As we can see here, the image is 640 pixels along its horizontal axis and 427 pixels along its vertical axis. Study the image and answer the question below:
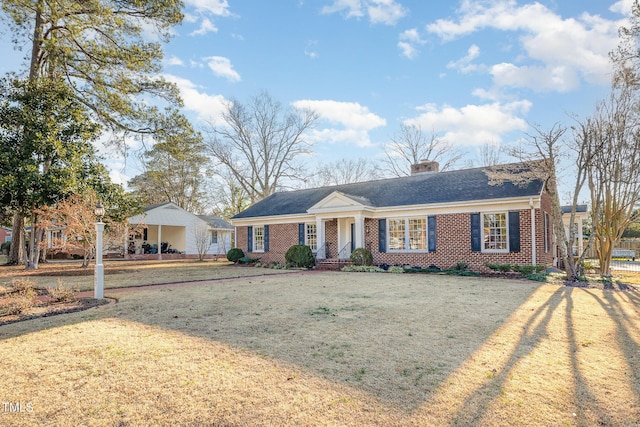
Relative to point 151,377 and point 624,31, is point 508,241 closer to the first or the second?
point 624,31

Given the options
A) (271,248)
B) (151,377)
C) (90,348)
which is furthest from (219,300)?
(271,248)

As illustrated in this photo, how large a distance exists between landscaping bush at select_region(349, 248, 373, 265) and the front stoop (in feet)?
2.14

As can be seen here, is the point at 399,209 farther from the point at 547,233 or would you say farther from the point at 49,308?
the point at 49,308

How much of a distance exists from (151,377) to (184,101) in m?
17.0

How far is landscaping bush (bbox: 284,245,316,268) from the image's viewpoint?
708 inches

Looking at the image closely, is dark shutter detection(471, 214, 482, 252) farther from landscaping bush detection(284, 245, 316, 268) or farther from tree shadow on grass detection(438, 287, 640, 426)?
tree shadow on grass detection(438, 287, 640, 426)

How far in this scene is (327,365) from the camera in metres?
4.17

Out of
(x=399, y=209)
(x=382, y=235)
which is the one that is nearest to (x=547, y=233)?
(x=399, y=209)

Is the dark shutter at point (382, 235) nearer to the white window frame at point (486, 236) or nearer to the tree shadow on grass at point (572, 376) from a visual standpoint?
the white window frame at point (486, 236)

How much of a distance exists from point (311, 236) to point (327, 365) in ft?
52.5

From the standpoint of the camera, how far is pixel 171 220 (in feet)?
98.9

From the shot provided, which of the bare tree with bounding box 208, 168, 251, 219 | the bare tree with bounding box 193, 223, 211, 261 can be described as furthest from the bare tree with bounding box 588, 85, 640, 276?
the bare tree with bounding box 208, 168, 251, 219

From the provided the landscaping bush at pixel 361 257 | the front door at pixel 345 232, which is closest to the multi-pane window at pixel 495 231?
the landscaping bush at pixel 361 257

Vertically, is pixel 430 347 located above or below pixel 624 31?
below
